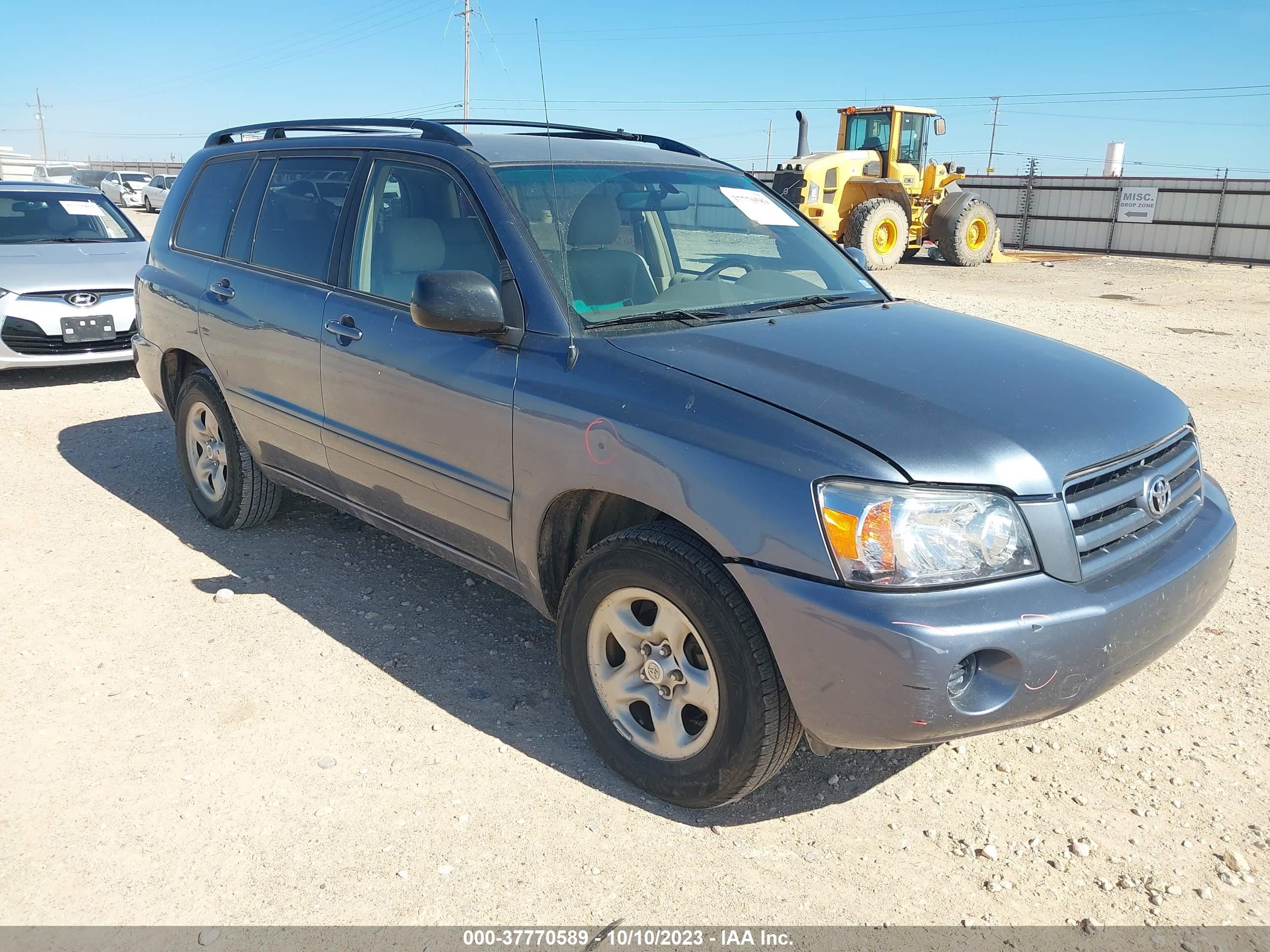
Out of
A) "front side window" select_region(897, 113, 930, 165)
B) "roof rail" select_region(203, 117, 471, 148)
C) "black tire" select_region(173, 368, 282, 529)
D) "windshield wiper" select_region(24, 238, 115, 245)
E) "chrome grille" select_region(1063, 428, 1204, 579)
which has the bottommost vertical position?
"black tire" select_region(173, 368, 282, 529)

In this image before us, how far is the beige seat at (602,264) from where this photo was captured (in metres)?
3.27

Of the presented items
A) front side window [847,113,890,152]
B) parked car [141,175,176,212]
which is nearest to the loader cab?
front side window [847,113,890,152]

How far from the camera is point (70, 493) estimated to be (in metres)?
5.64

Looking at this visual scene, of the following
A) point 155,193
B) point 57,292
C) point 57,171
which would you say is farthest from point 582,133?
point 57,171

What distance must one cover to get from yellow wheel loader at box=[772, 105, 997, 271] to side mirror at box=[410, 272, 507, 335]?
15.4 m

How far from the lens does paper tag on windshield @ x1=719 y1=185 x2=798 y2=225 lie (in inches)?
159

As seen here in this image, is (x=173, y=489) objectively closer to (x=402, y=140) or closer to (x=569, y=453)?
(x=402, y=140)

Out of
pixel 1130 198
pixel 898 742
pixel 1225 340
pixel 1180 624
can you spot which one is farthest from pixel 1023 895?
pixel 1130 198

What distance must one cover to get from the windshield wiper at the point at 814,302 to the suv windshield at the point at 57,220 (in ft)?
26.3

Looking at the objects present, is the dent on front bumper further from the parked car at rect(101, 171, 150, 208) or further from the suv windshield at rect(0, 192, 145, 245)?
the parked car at rect(101, 171, 150, 208)

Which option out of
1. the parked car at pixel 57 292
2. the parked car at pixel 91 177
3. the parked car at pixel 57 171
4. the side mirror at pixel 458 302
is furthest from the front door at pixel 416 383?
the parked car at pixel 57 171

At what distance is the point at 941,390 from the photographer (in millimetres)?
2787

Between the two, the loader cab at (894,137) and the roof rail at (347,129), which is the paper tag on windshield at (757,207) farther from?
the loader cab at (894,137)

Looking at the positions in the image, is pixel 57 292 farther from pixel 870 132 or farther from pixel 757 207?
pixel 870 132
